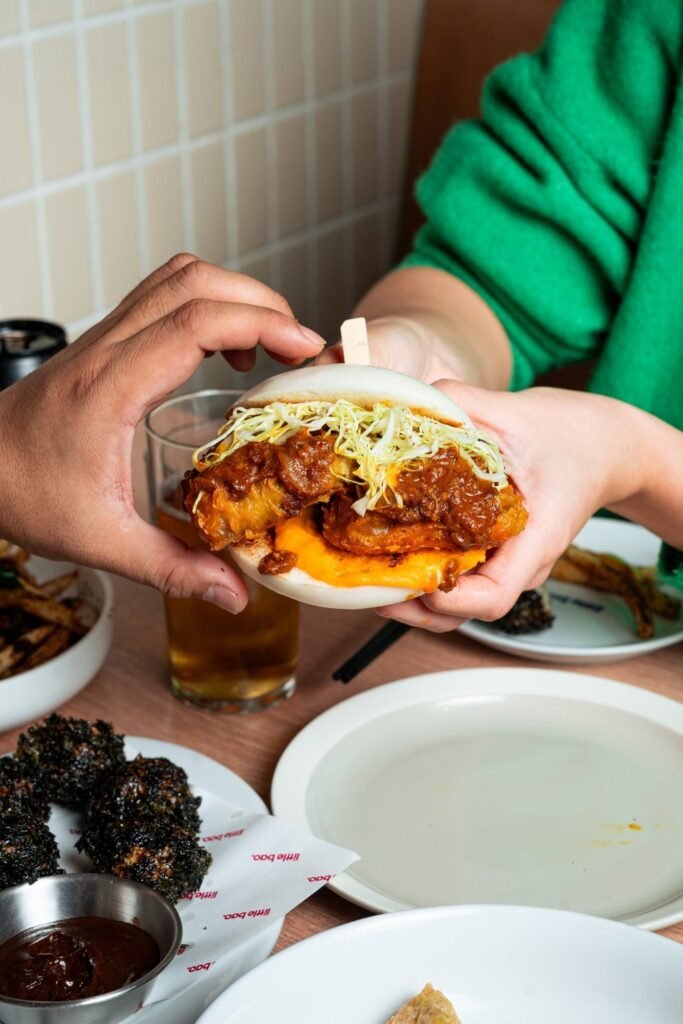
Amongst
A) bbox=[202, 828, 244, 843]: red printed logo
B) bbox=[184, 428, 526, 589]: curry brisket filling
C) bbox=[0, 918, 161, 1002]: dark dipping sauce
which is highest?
bbox=[184, 428, 526, 589]: curry brisket filling

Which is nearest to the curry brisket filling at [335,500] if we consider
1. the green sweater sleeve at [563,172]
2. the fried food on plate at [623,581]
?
the fried food on plate at [623,581]

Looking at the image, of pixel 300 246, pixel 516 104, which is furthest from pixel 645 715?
pixel 300 246

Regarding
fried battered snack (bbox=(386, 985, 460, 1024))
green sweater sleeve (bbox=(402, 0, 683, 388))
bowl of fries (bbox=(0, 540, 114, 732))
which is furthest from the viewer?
green sweater sleeve (bbox=(402, 0, 683, 388))

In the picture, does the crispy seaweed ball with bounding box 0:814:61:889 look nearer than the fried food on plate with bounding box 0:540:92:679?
Yes

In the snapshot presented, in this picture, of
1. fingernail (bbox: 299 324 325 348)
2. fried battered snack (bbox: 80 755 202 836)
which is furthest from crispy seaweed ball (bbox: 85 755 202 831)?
fingernail (bbox: 299 324 325 348)

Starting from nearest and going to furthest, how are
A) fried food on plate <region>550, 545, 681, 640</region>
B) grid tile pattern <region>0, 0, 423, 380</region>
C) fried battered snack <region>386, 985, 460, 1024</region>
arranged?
fried battered snack <region>386, 985, 460, 1024</region>, fried food on plate <region>550, 545, 681, 640</region>, grid tile pattern <region>0, 0, 423, 380</region>

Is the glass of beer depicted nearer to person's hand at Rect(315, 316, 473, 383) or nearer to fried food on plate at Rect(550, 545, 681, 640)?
person's hand at Rect(315, 316, 473, 383)

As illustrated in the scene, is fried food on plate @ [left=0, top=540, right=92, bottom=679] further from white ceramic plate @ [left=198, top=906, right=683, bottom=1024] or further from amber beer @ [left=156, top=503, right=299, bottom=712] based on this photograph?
white ceramic plate @ [left=198, top=906, right=683, bottom=1024]

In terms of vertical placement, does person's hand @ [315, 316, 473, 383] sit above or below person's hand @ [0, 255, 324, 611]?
below
